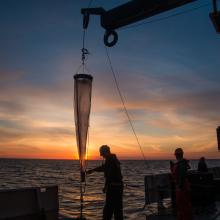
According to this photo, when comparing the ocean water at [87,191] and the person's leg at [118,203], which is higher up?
the person's leg at [118,203]

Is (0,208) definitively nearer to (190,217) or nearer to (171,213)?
(190,217)

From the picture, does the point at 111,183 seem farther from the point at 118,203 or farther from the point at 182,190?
the point at 182,190

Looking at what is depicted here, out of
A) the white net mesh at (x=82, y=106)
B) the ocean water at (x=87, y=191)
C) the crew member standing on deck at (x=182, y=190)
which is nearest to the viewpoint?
the white net mesh at (x=82, y=106)

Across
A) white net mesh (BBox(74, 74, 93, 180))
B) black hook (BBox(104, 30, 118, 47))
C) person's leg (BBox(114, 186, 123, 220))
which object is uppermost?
black hook (BBox(104, 30, 118, 47))

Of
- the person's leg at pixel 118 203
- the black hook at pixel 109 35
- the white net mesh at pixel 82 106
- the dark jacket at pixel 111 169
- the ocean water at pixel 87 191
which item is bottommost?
the ocean water at pixel 87 191

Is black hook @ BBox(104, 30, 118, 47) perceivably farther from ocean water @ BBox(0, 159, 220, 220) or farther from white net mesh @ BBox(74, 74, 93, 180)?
ocean water @ BBox(0, 159, 220, 220)

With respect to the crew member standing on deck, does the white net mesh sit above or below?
above

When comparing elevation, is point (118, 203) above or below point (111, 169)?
below

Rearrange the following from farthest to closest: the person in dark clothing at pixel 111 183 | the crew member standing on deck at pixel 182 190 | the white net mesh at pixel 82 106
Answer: the crew member standing on deck at pixel 182 190
the person in dark clothing at pixel 111 183
the white net mesh at pixel 82 106

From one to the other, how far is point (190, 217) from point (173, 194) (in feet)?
8.02

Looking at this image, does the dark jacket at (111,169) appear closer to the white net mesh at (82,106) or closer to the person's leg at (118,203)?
the person's leg at (118,203)

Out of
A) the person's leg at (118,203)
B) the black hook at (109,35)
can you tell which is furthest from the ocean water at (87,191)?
the black hook at (109,35)

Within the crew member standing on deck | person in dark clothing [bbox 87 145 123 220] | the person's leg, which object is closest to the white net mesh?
person in dark clothing [bbox 87 145 123 220]

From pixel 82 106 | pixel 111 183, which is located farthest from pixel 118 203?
pixel 82 106
